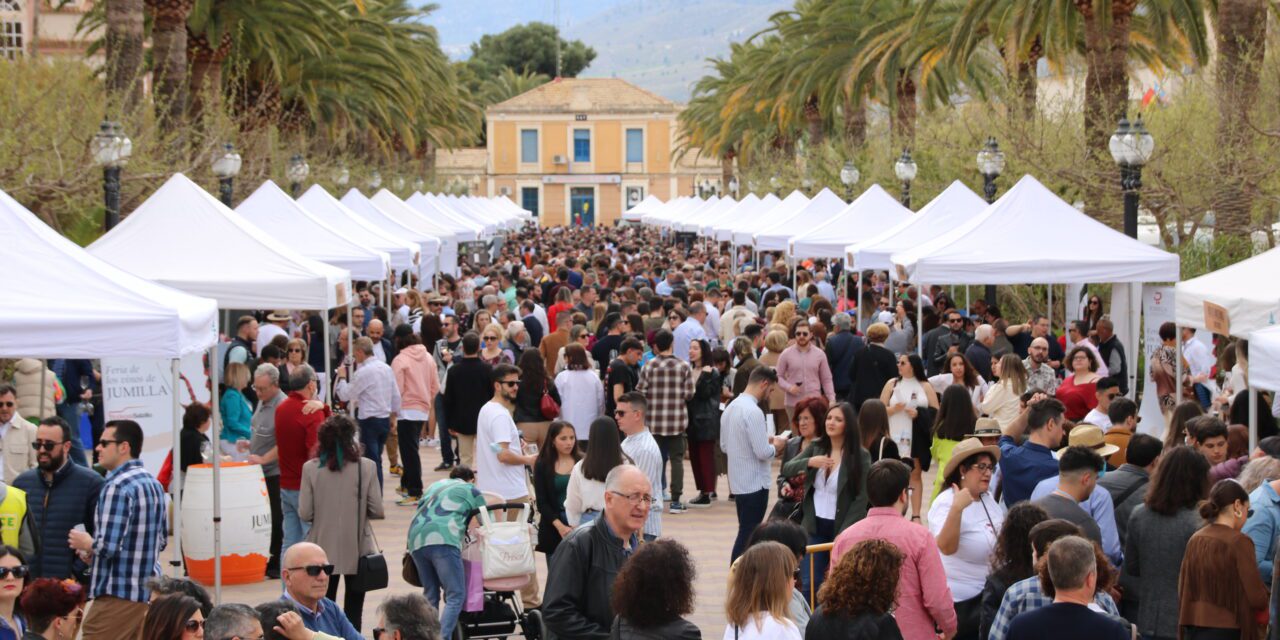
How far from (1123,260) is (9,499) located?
1021 centimetres

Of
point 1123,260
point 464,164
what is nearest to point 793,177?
point 1123,260

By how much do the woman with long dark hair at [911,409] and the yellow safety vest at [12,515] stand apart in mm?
6421

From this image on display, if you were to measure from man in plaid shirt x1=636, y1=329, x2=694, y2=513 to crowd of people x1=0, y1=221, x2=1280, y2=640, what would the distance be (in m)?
0.03

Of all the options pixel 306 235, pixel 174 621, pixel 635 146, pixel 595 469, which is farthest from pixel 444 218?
pixel 635 146

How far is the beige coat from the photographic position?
28.7ft

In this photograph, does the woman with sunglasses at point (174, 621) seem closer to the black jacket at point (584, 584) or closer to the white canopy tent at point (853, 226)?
the black jacket at point (584, 584)

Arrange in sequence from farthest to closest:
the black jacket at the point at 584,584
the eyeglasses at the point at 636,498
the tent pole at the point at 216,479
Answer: the tent pole at the point at 216,479 < the eyeglasses at the point at 636,498 < the black jacket at the point at 584,584

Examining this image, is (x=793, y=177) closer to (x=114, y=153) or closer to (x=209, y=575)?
(x=114, y=153)

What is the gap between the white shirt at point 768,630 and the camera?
17.8 feet

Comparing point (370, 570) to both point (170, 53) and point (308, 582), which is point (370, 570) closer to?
point (308, 582)

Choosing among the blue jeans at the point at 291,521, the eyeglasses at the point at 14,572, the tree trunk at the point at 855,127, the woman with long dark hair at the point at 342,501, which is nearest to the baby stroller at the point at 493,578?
the woman with long dark hair at the point at 342,501

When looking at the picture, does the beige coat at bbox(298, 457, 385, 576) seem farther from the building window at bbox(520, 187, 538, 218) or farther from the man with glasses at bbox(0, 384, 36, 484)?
the building window at bbox(520, 187, 538, 218)

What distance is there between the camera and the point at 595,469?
27.5 feet

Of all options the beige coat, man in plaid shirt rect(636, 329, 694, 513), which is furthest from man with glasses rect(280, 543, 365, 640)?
man in plaid shirt rect(636, 329, 694, 513)
